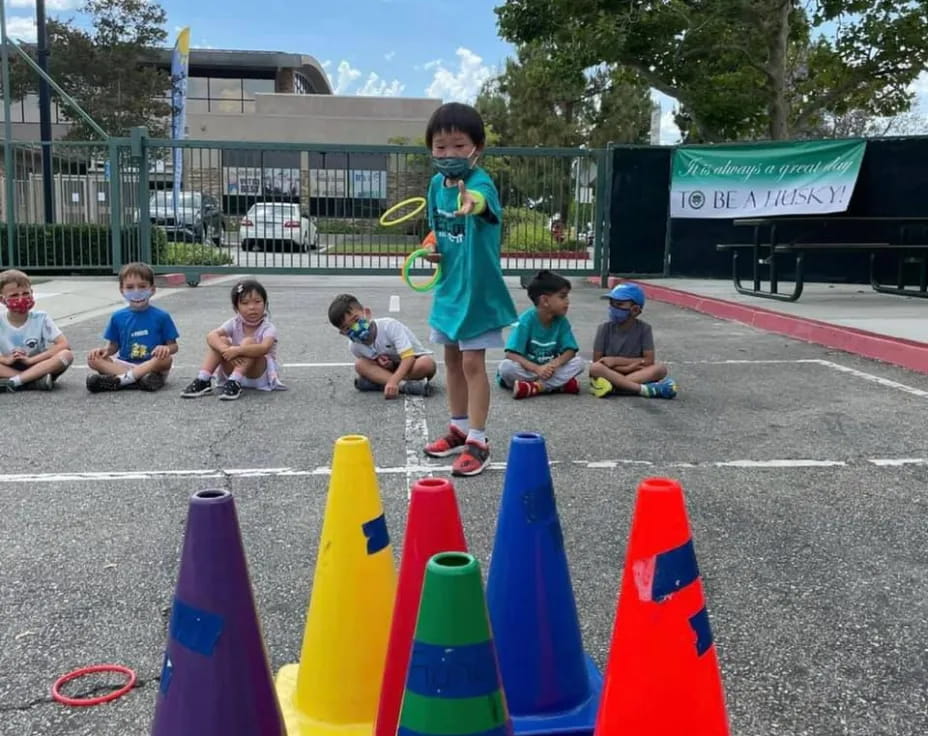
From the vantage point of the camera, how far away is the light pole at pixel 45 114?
611 inches

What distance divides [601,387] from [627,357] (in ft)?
1.07

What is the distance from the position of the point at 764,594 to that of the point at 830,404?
3198 mm

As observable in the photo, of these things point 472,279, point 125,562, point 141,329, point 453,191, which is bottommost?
point 125,562

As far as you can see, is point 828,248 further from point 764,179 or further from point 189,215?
point 189,215

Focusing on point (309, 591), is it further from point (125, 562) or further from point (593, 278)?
point (593, 278)

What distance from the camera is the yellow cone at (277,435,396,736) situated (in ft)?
7.13

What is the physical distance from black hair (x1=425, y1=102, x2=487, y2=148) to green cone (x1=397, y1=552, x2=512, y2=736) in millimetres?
2883

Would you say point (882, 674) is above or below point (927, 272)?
below

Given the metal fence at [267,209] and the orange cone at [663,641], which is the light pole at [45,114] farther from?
the orange cone at [663,641]

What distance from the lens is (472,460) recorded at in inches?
171

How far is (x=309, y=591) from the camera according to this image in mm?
2988

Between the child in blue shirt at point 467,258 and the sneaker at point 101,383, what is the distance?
3008mm

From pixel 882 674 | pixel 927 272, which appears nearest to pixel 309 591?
pixel 882 674

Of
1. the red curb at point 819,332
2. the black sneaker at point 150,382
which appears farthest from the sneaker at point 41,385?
the red curb at point 819,332
